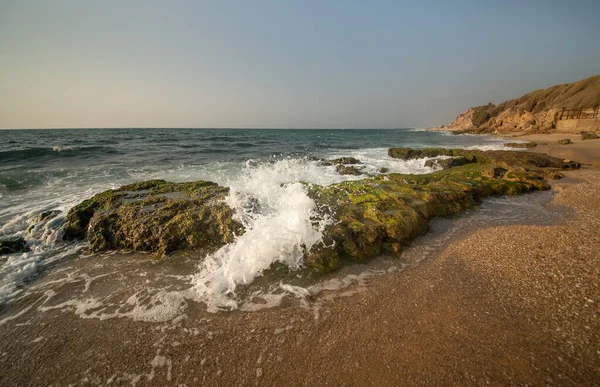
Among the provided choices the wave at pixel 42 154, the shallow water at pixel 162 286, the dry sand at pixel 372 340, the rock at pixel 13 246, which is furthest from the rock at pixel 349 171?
the wave at pixel 42 154

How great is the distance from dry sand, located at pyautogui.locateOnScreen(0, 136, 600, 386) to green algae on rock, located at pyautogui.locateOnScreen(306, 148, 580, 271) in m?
0.87

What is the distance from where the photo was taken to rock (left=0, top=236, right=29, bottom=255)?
495cm

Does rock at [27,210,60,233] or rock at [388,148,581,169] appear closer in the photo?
rock at [27,210,60,233]

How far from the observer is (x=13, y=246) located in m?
5.05

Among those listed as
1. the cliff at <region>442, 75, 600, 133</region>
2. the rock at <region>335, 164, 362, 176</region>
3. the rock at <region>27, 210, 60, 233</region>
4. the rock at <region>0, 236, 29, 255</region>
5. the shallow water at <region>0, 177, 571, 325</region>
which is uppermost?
the cliff at <region>442, 75, 600, 133</region>

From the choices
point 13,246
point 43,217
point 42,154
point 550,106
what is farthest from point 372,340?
point 550,106

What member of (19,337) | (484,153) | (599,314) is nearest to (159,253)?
(19,337)

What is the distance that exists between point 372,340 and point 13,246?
7403 mm

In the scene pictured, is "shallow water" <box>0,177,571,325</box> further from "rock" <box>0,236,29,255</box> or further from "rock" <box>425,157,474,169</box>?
"rock" <box>425,157,474,169</box>

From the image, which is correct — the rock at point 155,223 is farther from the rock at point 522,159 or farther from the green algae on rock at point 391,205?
→ the rock at point 522,159

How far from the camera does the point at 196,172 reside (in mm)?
13734

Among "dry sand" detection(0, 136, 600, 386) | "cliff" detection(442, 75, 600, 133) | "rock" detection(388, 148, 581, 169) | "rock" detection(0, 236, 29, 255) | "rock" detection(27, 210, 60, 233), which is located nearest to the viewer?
"dry sand" detection(0, 136, 600, 386)

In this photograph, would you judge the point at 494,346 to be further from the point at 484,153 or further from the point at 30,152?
the point at 30,152

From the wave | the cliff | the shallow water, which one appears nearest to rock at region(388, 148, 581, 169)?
the shallow water
